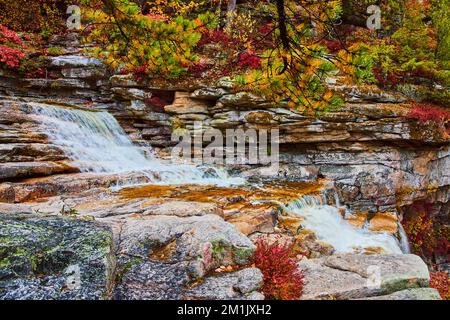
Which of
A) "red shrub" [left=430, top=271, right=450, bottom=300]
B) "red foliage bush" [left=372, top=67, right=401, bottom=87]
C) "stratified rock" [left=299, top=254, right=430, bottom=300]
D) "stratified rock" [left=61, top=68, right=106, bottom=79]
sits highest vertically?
"stratified rock" [left=61, top=68, right=106, bottom=79]

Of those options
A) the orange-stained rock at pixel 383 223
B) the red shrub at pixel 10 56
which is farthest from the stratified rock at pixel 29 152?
the orange-stained rock at pixel 383 223

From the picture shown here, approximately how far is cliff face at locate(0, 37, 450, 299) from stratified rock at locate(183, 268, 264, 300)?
2.83 meters

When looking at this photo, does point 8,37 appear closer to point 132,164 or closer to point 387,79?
point 132,164

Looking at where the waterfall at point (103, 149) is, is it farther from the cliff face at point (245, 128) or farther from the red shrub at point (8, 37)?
the red shrub at point (8, 37)

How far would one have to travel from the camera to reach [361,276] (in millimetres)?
4207

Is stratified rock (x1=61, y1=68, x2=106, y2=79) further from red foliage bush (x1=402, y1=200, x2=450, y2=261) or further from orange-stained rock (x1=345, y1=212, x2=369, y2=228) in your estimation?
red foliage bush (x1=402, y1=200, x2=450, y2=261)

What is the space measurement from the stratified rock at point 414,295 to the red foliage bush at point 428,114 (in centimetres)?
1090

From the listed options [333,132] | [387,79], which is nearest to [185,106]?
[333,132]

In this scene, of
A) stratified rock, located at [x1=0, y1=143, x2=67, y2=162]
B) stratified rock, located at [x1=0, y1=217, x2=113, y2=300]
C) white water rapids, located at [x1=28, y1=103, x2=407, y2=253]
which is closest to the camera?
stratified rock, located at [x1=0, y1=217, x2=113, y2=300]

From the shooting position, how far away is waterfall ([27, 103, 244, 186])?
11.2 m

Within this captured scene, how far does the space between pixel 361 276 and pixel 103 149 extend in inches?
Answer: 442

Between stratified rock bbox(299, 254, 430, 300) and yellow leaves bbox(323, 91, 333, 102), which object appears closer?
stratified rock bbox(299, 254, 430, 300)

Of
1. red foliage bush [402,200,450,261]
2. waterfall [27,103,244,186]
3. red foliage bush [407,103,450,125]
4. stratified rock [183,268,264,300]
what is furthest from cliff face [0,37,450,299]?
stratified rock [183,268,264,300]

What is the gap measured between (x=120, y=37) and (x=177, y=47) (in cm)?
95
